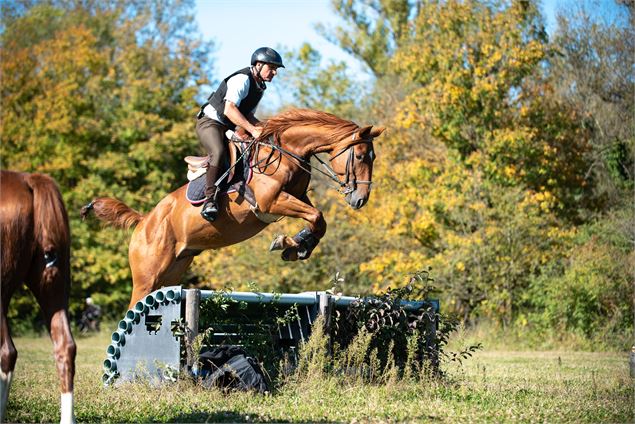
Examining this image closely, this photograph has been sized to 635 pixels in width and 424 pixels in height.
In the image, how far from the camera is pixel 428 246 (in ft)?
85.3

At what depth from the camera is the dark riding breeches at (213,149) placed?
9.99 meters

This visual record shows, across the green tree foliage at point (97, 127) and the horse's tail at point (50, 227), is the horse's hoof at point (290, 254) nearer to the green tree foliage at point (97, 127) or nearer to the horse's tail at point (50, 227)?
the horse's tail at point (50, 227)

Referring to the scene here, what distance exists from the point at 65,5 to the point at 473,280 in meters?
29.3

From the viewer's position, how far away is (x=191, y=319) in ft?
28.0

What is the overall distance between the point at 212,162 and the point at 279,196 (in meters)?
0.92

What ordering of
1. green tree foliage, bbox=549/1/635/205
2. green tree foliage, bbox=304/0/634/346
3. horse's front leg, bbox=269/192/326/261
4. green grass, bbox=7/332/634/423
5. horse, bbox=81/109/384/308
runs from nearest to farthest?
green grass, bbox=7/332/634/423
horse's front leg, bbox=269/192/326/261
horse, bbox=81/109/384/308
green tree foliage, bbox=304/0/634/346
green tree foliage, bbox=549/1/635/205

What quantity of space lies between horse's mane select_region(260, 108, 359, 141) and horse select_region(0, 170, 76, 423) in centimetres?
442

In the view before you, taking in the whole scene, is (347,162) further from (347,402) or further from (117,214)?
(117,214)

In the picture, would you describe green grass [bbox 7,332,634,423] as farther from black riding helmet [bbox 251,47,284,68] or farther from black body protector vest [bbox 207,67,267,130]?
black riding helmet [bbox 251,47,284,68]

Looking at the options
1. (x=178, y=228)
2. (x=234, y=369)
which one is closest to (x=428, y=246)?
(x=178, y=228)

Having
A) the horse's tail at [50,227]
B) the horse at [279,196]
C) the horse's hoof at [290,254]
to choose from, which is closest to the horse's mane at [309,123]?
the horse at [279,196]

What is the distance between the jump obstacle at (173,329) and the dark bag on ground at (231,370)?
0.22 m

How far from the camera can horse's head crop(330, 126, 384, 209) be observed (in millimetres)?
9922

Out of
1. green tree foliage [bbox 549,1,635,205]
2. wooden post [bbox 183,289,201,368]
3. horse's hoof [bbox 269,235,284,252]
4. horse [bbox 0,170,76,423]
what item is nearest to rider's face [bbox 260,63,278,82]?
horse's hoof [bbox 269,235,284,252]
